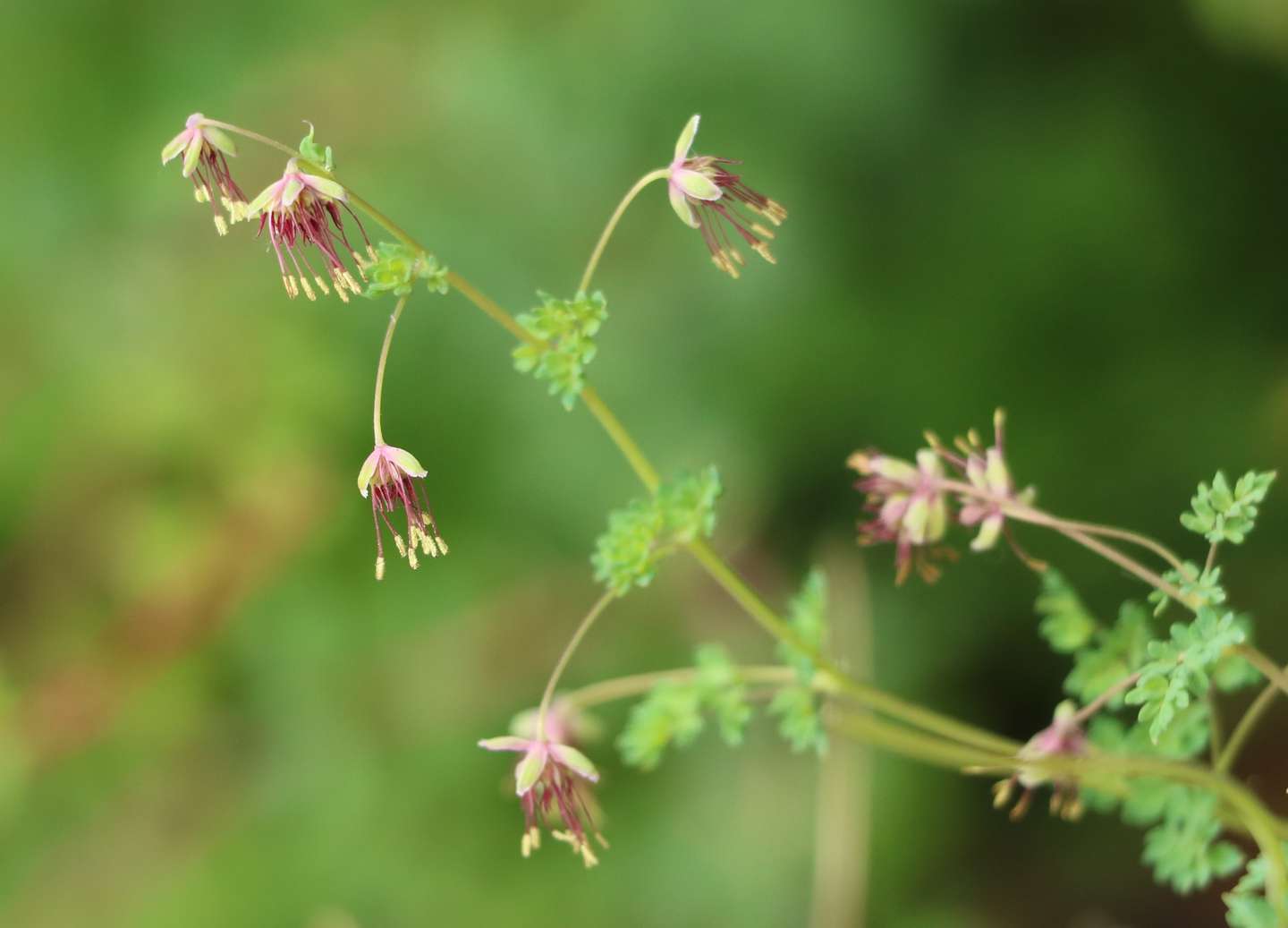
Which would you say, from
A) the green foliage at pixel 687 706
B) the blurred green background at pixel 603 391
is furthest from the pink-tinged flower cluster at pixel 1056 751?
the blurred green background at pixel 603 391

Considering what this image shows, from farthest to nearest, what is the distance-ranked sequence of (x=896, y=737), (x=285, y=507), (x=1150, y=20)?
1. (x=285, y=507)
2. (x=1150, y=20)
3. (x=896, y=737)

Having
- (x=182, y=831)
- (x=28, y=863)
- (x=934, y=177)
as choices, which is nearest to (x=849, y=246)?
(x=934, y=177)

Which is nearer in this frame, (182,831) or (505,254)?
(505,254)

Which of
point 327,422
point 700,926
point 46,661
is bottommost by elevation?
point 700,926

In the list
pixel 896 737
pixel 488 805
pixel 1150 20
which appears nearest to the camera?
pixel 896 737

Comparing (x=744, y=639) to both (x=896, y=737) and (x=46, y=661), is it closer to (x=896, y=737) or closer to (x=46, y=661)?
(x=896, y=737)

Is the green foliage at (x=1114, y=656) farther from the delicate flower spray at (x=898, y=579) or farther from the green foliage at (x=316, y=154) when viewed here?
the green foliage at (x=316, y=154)

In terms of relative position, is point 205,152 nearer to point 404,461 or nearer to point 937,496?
point 404,461
